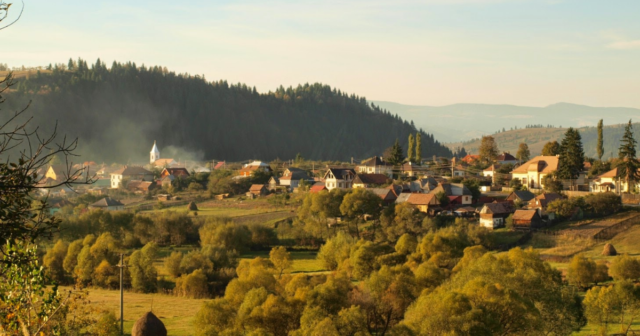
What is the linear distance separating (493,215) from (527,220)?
93.6 inches

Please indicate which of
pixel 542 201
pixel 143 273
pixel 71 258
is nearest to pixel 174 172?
pixel 71 258

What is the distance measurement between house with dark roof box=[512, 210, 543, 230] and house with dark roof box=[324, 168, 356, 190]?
21.5m

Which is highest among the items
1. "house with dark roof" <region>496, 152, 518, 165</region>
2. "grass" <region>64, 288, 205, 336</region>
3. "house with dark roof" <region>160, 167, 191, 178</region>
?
"house with dark roof" <region>496, 152, 518, 165</region>

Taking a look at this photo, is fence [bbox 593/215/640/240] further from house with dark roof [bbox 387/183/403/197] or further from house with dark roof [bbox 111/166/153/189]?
house with dark roof [bbox 111/166/153/189]

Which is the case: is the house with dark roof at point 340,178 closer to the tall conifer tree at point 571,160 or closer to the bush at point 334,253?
the tall conifer tree at point 571,160

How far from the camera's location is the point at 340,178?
221 feet

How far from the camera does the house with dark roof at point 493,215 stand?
49188 mm

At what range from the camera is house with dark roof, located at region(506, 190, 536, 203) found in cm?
5492

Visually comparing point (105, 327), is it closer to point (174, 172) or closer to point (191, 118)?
point (174, 172)

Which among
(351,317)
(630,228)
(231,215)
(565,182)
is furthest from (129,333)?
(565,182)

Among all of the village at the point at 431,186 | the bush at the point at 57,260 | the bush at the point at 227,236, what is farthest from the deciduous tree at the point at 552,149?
the bush at the point at 57,260

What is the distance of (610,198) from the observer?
167ft

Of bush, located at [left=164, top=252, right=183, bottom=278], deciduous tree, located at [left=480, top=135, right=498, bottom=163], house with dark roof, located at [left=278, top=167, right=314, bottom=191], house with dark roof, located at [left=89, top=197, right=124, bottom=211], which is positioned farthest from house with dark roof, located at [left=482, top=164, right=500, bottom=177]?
bush, located at [left=164, top=252, right=183, bottom=278]

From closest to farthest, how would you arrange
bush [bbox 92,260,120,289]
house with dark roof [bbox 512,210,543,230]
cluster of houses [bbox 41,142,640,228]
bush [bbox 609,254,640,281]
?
1. bush [bbox 609,254,640,281]
2. bush [bbox 92,260,120,289]
3. house with dark roof [bbox 512,210,543,230]
4. cluster of houses [bbox 41,142,640,228]
